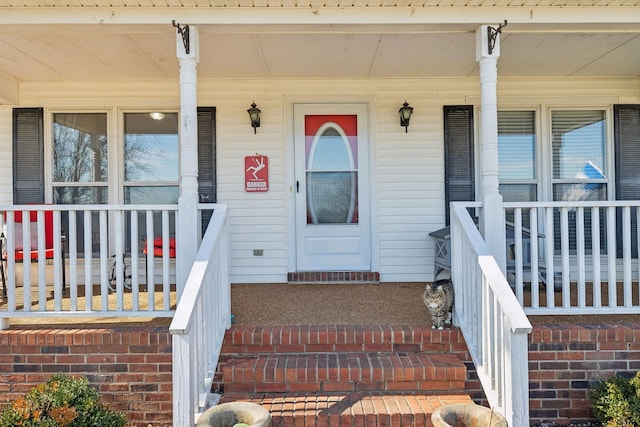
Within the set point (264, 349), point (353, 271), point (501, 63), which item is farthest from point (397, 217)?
point (264, 349)

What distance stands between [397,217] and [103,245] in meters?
2.95

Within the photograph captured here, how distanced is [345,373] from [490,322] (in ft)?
3.06

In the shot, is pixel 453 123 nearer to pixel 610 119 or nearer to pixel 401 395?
pixel 610 119

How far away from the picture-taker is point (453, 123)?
15.6ft

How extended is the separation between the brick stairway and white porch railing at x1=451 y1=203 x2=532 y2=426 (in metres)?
0.15

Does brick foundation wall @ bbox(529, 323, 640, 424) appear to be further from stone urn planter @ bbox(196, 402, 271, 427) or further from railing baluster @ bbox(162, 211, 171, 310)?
railing baluster @ bbox(162, 211, 171, 310)

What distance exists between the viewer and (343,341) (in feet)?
9.73

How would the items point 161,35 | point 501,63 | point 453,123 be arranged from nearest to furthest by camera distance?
point 161,35, point 501,63, point 453,123

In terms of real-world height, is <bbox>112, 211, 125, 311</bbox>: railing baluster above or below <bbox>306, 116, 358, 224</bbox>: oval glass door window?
below

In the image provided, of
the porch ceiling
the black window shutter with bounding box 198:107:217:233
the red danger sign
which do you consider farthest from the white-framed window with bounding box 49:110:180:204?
the red danger sign

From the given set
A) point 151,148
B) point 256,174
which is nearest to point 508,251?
point 256,174

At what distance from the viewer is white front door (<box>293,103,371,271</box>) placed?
4.82 metres

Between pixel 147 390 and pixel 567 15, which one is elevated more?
pixel 567 15

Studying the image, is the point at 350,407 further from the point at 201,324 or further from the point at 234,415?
the point at 201,324
